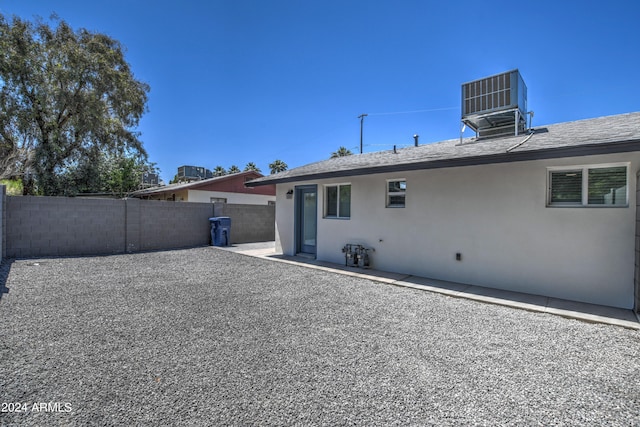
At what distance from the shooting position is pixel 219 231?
1239 cm

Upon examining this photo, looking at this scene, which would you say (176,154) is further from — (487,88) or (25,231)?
(487,88)

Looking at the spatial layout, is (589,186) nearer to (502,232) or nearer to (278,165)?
(502,232)

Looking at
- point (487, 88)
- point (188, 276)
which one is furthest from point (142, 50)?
point (487, 88)

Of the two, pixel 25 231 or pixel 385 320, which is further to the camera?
pixel 25 231

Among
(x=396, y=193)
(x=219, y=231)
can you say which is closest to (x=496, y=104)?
(x=396, y=193)

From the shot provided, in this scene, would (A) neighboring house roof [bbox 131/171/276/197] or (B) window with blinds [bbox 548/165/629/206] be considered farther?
(A) neighboring house roof [bbox 131/171/276/197]

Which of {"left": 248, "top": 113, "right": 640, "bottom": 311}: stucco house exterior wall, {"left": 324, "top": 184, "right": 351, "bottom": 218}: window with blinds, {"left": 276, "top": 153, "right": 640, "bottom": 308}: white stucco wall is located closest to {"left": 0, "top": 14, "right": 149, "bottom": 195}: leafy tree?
{"left": 324, "top": 184, "right": 351, "bottom": 218}: window with blinds

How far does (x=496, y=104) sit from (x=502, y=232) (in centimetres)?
417

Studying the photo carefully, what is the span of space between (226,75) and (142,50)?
178 inches

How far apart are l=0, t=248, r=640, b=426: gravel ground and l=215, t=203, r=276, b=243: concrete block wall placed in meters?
8.19

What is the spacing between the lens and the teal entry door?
9484 mm

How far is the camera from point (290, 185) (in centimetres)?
988

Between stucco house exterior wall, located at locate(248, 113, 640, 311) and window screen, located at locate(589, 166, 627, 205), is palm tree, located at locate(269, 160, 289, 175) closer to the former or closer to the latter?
stucco house exterior wall, located at locate(248, 113, 640, 311)

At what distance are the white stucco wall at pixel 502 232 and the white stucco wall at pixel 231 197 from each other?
549 inches
